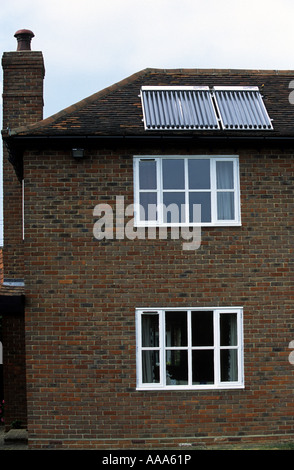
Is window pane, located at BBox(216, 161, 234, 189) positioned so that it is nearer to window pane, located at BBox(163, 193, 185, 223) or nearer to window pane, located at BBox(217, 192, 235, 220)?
window pane, located at BBox(217, 192, 235, 220)

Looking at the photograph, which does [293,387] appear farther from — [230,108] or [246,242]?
[230,108]

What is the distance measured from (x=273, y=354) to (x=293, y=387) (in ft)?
2.33

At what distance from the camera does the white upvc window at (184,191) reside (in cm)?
1255

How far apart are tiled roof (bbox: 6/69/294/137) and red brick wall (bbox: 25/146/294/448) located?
43cm

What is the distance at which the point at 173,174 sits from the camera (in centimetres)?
1263

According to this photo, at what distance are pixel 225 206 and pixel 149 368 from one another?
3363mm

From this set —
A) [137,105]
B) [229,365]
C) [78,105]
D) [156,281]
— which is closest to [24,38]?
[78,105]

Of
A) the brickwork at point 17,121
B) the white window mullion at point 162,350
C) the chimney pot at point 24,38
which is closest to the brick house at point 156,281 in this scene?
the white window mullion at point 162,350

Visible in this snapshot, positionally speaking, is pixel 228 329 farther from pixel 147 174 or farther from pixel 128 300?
pixel 147 174

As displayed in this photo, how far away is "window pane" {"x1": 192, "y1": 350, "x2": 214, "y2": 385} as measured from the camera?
12.3m

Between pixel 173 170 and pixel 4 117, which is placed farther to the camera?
pixel 4 117

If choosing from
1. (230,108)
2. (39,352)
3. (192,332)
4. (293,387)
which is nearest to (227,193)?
(230,108)

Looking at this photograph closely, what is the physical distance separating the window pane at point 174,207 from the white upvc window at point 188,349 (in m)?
1.71

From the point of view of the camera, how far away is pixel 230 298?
40.8ft
